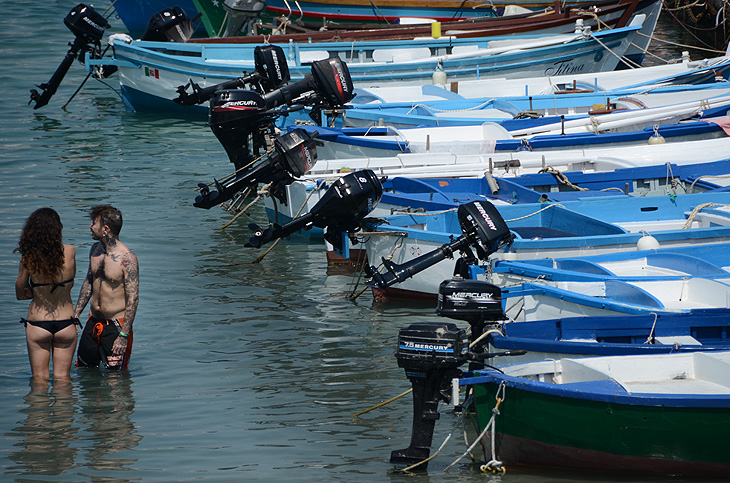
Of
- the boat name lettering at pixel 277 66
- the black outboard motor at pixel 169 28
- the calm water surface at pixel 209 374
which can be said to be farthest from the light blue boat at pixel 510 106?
the black outboard motor at pixel 169 28

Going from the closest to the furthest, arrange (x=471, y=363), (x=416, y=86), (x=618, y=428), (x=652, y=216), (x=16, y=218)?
(x=618, y=428) → (x=471, y=363) → (x=652, y=216) → (x=16, y=218) → (x=416, y=86)

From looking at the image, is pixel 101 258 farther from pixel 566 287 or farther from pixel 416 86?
pixel 416 86

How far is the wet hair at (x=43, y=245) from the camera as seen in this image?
684 cm

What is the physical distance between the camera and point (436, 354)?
5469mm

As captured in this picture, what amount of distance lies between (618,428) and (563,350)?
0.77 meters

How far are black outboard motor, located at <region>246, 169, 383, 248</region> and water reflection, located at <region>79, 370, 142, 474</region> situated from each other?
193 centimetres

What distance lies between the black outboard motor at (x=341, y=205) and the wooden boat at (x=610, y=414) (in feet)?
9.59

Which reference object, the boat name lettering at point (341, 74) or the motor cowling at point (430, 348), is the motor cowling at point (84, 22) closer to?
the boat name lettering at point (341, 74)

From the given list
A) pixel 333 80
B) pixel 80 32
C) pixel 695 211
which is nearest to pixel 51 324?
pixel 695 211

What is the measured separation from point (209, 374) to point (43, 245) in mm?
1688

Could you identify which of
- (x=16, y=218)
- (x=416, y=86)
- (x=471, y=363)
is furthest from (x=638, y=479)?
(x=416, y=86)

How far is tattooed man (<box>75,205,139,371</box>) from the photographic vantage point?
282 inches

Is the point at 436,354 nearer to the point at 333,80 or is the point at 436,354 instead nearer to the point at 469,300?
the point at 469,300

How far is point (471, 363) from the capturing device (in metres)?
5.77
